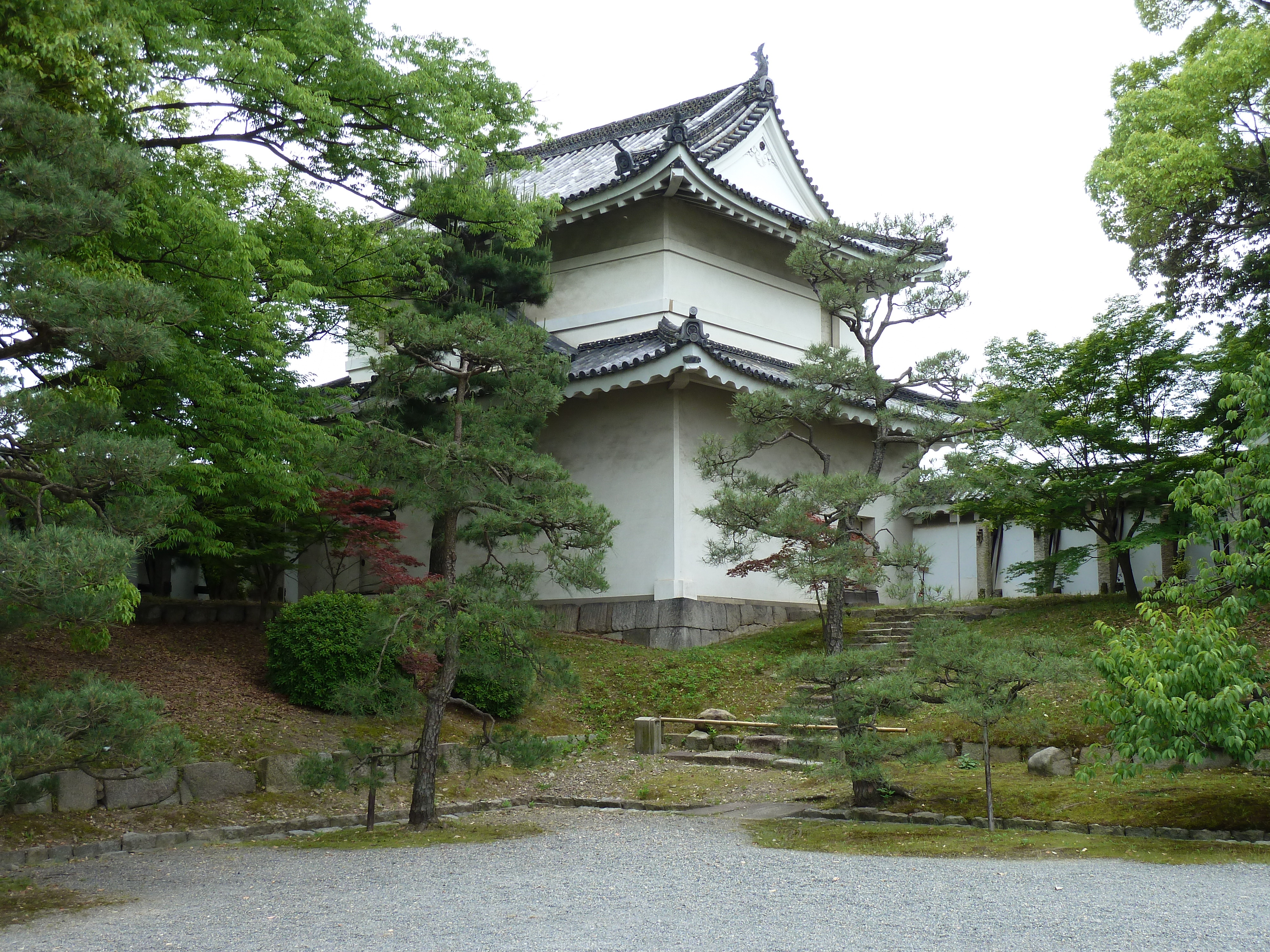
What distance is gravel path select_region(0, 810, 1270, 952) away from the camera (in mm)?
4410

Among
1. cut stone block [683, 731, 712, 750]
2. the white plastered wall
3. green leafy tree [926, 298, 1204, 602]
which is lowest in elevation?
cut stone block [683, 731, 712, 750]

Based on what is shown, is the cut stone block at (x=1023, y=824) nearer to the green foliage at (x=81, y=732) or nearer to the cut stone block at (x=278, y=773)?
the cut stone block at (x=278, y=773)

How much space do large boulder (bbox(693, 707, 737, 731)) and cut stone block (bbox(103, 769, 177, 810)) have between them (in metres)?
5.45

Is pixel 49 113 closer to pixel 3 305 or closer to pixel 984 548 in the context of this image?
pixel 3 305

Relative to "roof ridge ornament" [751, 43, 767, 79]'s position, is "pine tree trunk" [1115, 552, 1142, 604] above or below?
below

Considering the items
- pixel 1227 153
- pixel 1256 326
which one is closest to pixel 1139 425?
pixel 1256 326

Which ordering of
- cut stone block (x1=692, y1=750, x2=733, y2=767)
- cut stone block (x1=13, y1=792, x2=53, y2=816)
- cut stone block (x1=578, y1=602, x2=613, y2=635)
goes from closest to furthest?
cut stone block (x1=13, y1=792, x2=53, y2=816), cut stone block (x1=692, y1=750, x2=733, y2=767), cut stone block (x1=578, y1=602, x2=613, y2=635)

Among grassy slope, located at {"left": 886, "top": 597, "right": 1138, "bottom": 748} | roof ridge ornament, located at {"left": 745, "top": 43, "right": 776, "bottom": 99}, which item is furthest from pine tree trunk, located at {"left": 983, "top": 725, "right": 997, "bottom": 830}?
roof ridge ornament, located at {"left": 745, "top": 43, "right": 776, "bottom": 99}

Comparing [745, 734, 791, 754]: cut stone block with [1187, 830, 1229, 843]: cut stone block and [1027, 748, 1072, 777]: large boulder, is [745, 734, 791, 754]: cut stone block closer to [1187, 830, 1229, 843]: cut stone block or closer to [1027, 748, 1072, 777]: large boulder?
[1027, 748, 1072, 777]: large boulder

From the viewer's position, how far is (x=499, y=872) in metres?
6.01

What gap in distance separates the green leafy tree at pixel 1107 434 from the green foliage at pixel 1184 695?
19.9 ft

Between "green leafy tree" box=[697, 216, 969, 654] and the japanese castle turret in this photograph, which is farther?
the japanese castle turret

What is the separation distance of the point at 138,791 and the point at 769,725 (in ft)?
20.6

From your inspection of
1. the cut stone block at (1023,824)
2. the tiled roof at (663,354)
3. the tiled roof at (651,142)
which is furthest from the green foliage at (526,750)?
the tiled roof at (651,142)
